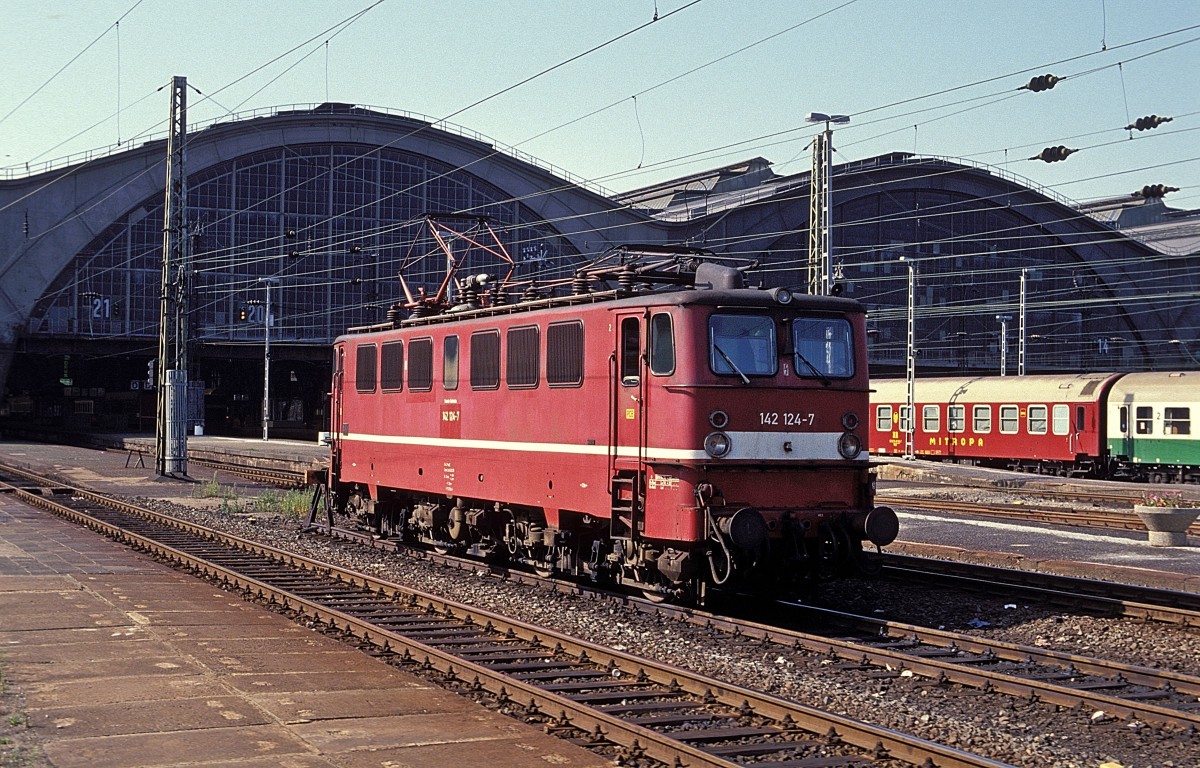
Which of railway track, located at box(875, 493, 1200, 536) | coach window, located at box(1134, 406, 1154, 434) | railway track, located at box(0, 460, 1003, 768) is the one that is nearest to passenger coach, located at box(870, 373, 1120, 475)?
coach window, located at box(1134, 406, 1154, 434)

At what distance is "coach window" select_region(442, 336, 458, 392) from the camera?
63.1ft

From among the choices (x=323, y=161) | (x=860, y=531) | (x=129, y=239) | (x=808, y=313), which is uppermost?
(x=323, y=161)

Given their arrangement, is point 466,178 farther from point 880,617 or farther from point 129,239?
point 880,617

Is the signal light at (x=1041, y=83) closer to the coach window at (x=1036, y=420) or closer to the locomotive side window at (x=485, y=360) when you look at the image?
the locomotive side window at (x=485, y=360)

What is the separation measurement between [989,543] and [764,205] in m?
60.0

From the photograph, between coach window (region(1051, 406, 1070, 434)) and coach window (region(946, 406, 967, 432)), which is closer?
coach window (region(1051, 406, 1070, 434))

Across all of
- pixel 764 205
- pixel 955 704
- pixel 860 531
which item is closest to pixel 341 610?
pixel 860 531

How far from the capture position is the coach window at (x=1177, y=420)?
39156 millimetres

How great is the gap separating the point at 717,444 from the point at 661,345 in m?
1.36

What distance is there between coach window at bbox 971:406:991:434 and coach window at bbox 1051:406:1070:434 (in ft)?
10.2

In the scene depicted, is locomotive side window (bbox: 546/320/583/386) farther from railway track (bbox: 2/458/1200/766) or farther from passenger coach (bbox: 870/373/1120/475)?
passenger coach (bbox: 870/373/1120/475)

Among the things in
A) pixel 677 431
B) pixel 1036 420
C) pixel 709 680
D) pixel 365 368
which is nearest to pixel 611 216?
pixel 1036 420

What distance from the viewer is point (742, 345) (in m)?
14.5

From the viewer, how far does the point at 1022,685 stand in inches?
414
